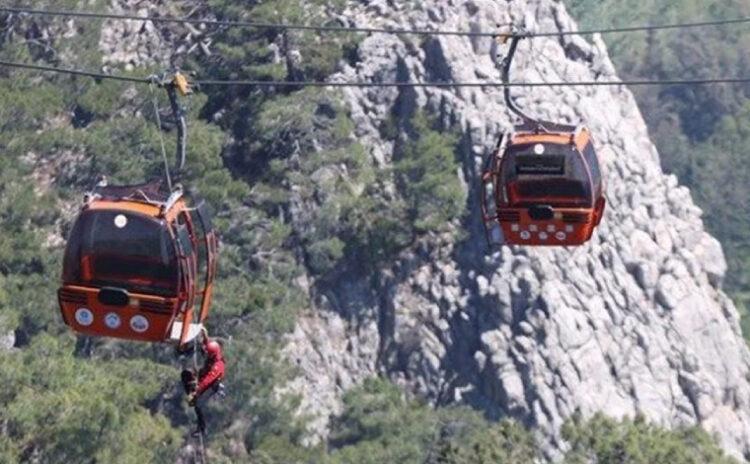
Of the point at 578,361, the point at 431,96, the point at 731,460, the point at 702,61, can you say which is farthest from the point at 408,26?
the point at 702,61

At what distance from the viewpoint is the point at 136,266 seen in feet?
66.7

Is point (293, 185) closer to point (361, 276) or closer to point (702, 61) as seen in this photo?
point (361, 276)

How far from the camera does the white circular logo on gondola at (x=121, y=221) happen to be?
2019 centimetres

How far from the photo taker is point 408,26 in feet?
186

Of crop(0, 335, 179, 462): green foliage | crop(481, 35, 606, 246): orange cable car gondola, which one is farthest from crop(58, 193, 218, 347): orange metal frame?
crop(0, 335, 179, 462): green foliage

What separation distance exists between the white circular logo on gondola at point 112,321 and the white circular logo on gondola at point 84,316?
163 mm

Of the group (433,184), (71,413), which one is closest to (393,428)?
(433,184)

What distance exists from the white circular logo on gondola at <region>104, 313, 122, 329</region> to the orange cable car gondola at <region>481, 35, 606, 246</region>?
594cm

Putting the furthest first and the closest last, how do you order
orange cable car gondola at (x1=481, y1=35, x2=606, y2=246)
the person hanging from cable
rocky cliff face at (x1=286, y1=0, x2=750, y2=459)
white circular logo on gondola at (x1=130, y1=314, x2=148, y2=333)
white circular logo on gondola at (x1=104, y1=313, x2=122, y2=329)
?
rocky cliff face at (x1=286, y1=0, x2=750, y2=459) → orange cable car gondola at (x1=481, y1=35, x2=606, y2=246) → white circular logo on gondola at (x1=104, y1=313, x2=122, y2=329) → white circular logo on gondola at (x1=130, y1=314, x2=148, y2=333) → the person hanging from cable

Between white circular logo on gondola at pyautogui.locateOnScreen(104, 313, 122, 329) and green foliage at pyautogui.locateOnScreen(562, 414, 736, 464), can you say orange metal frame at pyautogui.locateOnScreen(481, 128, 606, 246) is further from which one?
green foliage at pyautogui.locateOnScreen(562, 414, 736, 464)

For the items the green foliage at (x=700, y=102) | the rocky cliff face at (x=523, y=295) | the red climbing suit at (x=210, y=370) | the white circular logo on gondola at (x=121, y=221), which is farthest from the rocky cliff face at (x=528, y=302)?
the white circular logo on gondola at (x=121, y=221)

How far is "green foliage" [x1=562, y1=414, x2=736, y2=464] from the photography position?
124 ft

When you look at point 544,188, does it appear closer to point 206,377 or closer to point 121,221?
point 206,377

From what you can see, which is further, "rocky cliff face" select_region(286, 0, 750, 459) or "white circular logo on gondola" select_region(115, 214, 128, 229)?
"rocky cliff face" select_region(286, 0, 750, 459)
